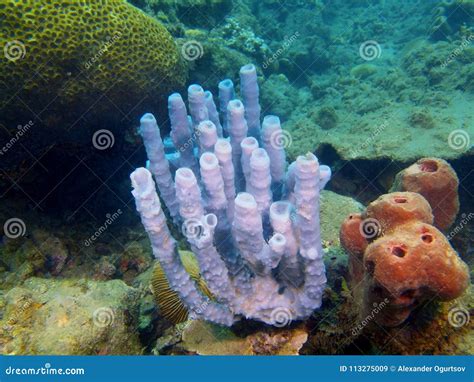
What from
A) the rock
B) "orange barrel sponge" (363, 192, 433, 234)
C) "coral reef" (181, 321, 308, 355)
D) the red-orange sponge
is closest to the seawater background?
the rock

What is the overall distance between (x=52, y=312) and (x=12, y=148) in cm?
223

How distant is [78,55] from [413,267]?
3906 mm

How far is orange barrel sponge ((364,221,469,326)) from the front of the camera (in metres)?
2.06

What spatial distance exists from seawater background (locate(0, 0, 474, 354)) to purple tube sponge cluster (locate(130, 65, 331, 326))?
1.68 ft

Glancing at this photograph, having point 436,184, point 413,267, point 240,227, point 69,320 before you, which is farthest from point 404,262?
point 69,320

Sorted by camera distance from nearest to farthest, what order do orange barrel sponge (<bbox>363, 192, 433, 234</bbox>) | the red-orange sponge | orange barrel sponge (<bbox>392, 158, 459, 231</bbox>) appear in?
orange barrel sponge (<bbox>363, 192, 433, 234</bbox>), the red-orange sponge, orange barrel sponge (<bbox>392, 158, 459, 231</bbox>)

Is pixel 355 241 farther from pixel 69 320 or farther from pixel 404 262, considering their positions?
pixel 69 320

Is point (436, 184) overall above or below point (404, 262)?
above

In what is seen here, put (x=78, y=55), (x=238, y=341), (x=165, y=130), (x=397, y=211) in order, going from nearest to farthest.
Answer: (x=397, y=211) < (x=238, y=341) < (x=78, y=55) < (x=165, y=130)

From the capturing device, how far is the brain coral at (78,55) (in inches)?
145

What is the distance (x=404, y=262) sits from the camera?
2.05 m

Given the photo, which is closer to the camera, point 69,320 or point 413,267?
point 413,267

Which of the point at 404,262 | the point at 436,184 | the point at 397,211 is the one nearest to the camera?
the point at 404,262

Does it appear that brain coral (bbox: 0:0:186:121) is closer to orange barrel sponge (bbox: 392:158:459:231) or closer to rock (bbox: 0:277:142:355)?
rock (bbox: 0:277:142:355)
